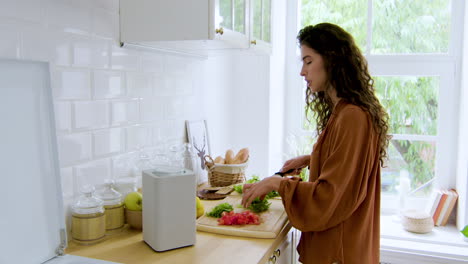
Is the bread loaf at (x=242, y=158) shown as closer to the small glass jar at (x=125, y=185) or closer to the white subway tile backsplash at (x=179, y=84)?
the white subway tile backsplash at (x=179, y=84)

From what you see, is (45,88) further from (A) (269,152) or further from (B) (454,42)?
(B) (454,42)

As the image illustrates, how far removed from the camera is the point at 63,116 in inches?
50.2

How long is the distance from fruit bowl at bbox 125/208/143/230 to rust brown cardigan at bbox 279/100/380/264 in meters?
0.47

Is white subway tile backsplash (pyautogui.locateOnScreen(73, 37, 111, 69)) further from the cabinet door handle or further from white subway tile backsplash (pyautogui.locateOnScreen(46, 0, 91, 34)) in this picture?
the cabinet door handle

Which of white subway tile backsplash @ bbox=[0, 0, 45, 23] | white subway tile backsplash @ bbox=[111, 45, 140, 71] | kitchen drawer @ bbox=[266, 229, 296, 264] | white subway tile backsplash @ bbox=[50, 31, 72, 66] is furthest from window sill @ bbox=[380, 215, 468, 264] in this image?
white subway tile backsplash @ bbox=[0, 0, 45, 23]

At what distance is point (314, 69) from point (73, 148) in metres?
0.86

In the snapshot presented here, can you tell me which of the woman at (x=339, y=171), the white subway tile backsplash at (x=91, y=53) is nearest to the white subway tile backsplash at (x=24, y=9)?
the white subway tile backsplash at (x=91, y=53)

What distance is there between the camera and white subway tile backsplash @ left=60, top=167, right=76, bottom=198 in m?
1.29

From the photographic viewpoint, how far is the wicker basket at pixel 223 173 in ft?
6.62

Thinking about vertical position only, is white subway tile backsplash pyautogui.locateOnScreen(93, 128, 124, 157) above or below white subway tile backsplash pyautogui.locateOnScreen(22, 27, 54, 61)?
below

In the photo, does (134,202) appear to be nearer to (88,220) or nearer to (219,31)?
(88,220)

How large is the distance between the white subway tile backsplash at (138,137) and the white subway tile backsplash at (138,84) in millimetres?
131

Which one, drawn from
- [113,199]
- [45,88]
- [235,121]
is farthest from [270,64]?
[45,88]

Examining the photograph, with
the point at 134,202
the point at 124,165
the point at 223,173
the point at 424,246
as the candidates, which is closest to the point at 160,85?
the point at 124,165
